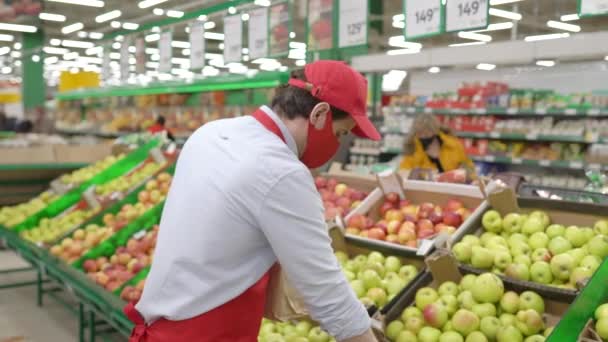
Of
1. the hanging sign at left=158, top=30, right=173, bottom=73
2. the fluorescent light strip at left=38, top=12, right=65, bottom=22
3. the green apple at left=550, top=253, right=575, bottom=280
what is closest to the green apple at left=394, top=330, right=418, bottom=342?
the green apple at left=550, top=253, right=575, bottom=280

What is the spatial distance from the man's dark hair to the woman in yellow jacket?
4138 mm

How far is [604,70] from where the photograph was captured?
331 inches

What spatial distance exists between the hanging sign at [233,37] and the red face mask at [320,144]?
5.82 m

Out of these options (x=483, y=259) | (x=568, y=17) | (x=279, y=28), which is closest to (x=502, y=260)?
(x=483, y=259)

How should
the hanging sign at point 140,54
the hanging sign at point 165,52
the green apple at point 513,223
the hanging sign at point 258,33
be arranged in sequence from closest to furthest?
the green apple at point 513,223 → the hanging sign at point 258,33 → the hanging sign at point 165,52 → the hanging sign at point 140,54

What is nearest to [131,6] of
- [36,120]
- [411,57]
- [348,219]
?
[36,120]

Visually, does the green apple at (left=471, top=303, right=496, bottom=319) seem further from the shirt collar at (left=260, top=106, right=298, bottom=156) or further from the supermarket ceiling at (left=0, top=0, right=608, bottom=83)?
the supermarket ceiling at (left=0, top=0, right=608, bottom=83)

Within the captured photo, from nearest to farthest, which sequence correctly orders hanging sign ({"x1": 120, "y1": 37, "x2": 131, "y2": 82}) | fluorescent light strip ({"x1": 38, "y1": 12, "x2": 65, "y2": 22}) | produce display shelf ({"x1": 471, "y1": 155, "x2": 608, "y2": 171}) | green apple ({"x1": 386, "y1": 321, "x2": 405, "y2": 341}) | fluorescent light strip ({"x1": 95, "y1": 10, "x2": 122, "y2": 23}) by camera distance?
green apple ({"x1": 386, "y1": 321, "x2": 405, "y2": 341}) → produce display shelf ({"x1": 471, "y1": 155, "x2": 608, "y2": 171}) → hanging sign ({"x1": 120, "y1": 37, "x2": 131, "y2": 82}) → fluorescent light strip ({"x1": 95, "y1": 10, "x2": 122, "y2": 23}) → fluorescent light strip ({"x1": 38, "y1": 12, "x2": 65, "y2": 22})

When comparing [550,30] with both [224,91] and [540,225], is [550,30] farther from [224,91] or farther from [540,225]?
[540,225]

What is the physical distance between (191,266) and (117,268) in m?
2.50

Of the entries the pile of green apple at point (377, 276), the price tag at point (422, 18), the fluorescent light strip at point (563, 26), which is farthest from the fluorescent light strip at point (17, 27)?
the pile of green apple at point (377, 276)

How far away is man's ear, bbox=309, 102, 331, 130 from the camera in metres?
1.50

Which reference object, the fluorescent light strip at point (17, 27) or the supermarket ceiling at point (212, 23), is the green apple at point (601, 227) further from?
the fluorescent light strip at point (17, 27)

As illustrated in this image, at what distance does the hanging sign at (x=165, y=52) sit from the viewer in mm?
8938
